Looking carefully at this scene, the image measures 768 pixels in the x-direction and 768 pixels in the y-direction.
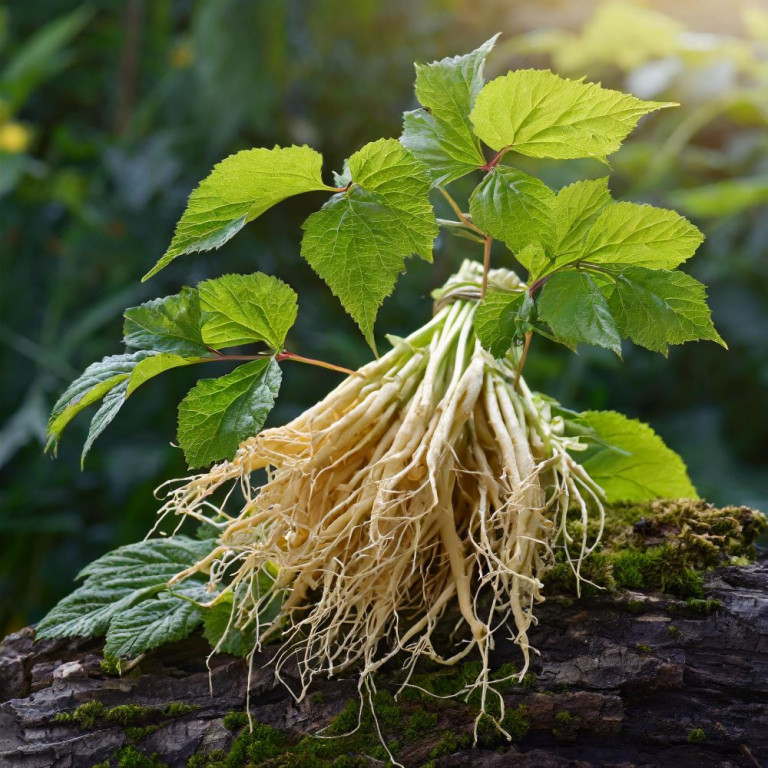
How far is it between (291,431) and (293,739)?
0.61 ft

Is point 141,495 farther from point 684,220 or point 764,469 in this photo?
point 764,469

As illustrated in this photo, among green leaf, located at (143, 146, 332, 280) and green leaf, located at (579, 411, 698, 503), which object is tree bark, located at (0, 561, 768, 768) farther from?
green leaf, located at (143, 146, 332, 280)

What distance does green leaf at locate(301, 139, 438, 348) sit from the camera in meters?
0.47

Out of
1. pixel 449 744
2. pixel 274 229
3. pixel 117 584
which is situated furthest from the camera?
pixel 274 229

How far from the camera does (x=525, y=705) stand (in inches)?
18.1

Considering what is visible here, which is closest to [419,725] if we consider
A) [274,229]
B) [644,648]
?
[644,648]

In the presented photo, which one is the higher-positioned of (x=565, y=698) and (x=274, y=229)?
(x=274, y=229)

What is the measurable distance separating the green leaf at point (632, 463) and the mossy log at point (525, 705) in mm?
95

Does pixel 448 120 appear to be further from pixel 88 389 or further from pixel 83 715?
pixel 83 715

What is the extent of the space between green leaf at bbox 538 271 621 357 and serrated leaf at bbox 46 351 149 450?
256 mm

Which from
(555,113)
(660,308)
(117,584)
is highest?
(555,113)

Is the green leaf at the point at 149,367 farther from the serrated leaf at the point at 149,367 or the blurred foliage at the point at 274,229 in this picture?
the blurred foliage at the point at 274,229

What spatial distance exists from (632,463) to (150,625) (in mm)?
366

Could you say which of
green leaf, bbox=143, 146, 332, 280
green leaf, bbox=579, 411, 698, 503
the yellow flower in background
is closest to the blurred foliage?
the yellow flower in background
